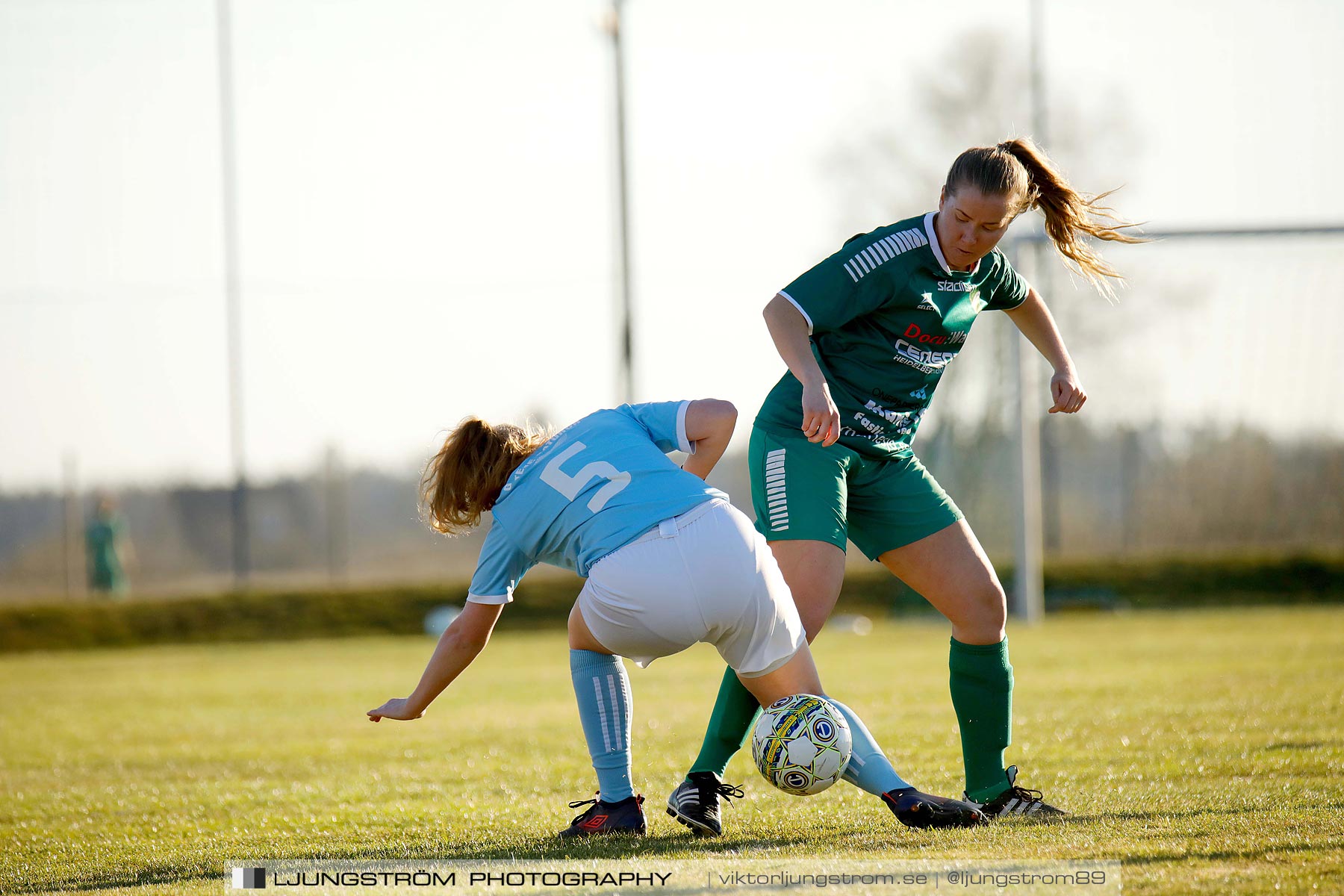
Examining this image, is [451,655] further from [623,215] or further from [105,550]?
[105,550]

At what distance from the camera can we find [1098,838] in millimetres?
3344

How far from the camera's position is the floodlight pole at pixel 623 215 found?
19.2 meters

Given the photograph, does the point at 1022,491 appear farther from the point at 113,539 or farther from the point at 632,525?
the point at 113,539

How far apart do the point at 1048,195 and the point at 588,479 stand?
1813 millimetres

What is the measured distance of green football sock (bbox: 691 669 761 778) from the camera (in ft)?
13.0

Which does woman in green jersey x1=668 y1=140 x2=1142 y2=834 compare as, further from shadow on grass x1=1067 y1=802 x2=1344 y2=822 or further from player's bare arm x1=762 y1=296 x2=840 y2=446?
shadow on grass x1=1067 y1=802 x2=1344 y2=822

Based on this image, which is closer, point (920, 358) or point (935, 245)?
point (935, 245)

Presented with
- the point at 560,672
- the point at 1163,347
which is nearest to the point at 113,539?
the point at 560,672

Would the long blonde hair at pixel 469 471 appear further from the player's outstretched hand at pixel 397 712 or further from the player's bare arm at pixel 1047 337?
the player's bare arm at pixel 1047 337

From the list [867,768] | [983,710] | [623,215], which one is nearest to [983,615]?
[983,710]

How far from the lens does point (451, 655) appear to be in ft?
12.0

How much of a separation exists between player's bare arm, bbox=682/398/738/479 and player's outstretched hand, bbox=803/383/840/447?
0.65 ft

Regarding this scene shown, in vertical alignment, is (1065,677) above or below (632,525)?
below

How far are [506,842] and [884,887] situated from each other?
1.28 meters
